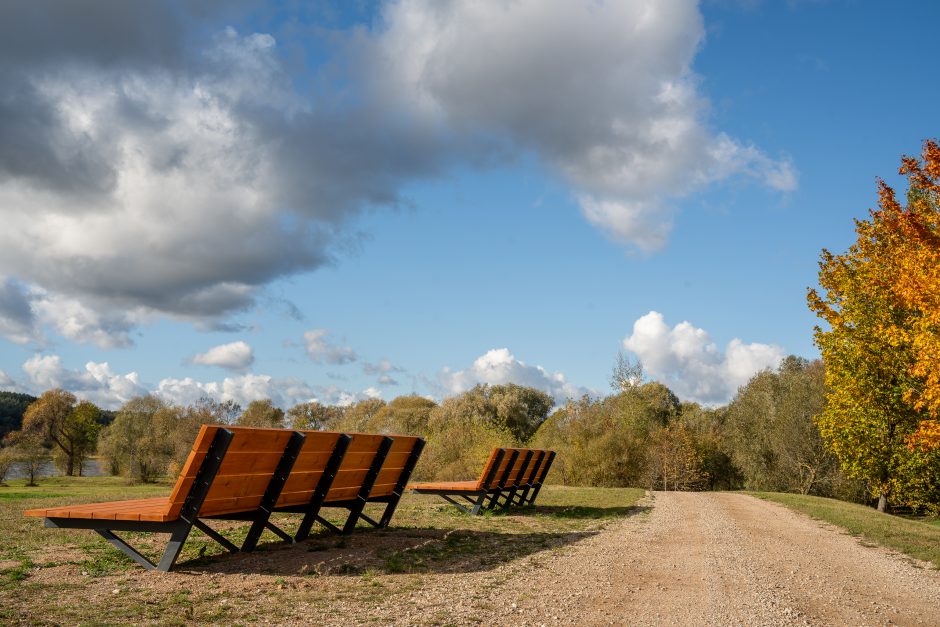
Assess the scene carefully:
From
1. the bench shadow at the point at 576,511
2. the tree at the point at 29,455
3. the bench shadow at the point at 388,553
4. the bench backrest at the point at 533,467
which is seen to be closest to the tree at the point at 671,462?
the bench shadow at the point at 576,511

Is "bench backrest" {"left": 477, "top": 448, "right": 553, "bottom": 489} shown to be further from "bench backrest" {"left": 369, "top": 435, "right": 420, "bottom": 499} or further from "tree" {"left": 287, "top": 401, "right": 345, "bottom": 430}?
"tree" {"left": 287, "top": 401, "right": 345, "bottom": 430}

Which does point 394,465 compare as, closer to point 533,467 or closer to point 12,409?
point 533,467

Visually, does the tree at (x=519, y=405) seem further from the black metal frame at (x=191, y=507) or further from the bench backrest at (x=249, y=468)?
the black metal frame at (x=191, y=507)

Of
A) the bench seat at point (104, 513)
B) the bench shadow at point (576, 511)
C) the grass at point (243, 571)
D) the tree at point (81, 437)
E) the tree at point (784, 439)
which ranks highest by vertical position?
the tree at point (784, 439)

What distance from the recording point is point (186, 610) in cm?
480

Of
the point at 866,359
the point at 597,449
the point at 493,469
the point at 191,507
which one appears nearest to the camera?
the point at 191,507

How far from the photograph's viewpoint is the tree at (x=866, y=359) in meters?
18.6

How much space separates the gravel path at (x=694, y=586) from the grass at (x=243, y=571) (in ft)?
1.37

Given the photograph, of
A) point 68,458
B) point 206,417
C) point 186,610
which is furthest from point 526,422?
point 186,610

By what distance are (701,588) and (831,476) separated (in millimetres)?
32477

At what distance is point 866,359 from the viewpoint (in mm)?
18703

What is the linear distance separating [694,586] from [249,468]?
398cm

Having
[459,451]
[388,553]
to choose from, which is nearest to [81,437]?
[459,451]

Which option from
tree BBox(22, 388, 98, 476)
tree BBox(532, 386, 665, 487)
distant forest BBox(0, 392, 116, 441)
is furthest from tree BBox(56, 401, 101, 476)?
tree BBox(532, 386, 665, 487)
